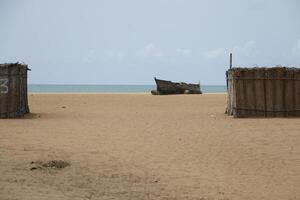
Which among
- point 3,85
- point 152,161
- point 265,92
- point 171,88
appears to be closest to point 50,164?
point 152,161

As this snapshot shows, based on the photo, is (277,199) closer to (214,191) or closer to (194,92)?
(214,191)

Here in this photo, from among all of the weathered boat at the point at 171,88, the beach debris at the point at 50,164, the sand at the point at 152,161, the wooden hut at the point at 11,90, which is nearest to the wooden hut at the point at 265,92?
the sand at the point at 152,161

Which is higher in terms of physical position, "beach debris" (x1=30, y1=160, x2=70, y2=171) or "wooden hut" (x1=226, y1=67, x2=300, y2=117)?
"wooden hut" (x1=226, y1=67, x2=300, y2=117)

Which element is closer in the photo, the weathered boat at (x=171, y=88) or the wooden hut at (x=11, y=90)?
the wooden hut at (x=11, y=90)

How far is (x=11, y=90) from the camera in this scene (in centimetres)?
1730

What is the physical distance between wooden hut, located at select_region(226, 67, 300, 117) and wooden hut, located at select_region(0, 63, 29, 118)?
750 centimetres

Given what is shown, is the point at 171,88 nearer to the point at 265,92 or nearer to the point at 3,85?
the point at 265,92

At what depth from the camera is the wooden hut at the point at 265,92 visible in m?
17.2

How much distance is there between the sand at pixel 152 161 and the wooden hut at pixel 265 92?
7.37 ft

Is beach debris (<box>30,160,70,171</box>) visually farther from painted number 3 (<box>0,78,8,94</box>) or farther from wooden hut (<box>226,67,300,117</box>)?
wooden hut (<box>226,67,300,117</box>)

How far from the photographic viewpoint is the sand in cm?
753

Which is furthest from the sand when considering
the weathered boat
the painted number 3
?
the weathered boat

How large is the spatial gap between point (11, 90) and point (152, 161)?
30.0 feet

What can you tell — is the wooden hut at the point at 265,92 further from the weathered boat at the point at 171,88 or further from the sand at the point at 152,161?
the weathered boat at the point at 171,88
